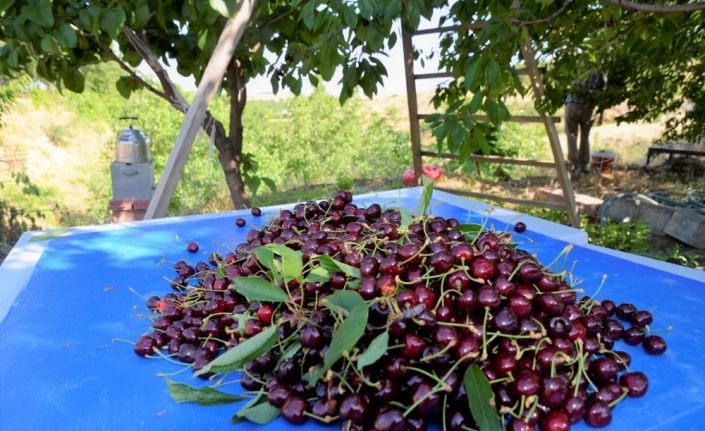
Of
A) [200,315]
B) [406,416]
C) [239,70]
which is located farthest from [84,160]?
[406,416]

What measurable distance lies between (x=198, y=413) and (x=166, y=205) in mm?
1463

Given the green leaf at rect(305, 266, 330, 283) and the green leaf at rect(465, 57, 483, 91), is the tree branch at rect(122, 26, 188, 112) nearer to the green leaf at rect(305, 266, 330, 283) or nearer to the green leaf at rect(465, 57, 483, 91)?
the green leaf at rect(465, 57, 483, 91)

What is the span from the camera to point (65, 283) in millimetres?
1282

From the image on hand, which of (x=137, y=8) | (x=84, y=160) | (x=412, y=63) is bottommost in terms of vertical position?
(x=84, y=160)

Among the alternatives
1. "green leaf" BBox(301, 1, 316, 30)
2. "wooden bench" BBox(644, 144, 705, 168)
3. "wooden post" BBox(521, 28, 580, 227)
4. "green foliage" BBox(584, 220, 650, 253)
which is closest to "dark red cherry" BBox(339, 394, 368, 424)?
"green leaf" BBox(301, 1, 316, 30)

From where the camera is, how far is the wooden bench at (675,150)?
5.87 m

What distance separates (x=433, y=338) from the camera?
2.32ft

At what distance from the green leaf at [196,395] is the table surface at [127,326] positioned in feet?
0.06

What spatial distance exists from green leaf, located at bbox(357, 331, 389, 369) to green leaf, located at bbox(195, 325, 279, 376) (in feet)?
0.54

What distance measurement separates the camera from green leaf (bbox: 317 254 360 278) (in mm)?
870

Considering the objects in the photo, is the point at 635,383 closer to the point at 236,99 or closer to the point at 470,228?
the point at 470,228

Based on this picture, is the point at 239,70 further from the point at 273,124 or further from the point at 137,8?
the point at 273,124

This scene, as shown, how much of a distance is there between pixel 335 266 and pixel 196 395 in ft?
1.01

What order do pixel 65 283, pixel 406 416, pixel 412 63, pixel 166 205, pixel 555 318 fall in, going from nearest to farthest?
1. pixel 406 416
2. pixel 555 318
3. pixel 65 283
4. pixel 166 205
5. pixel 412 63
